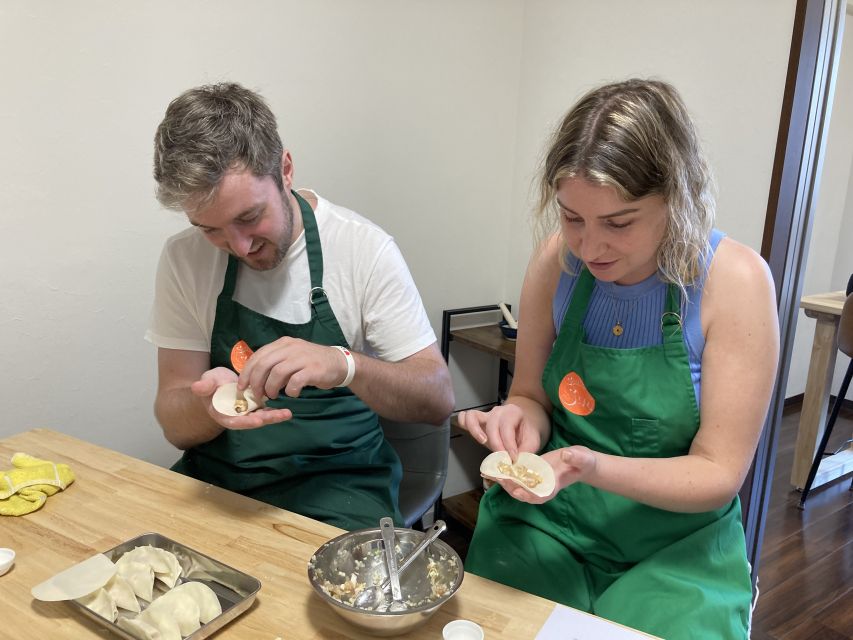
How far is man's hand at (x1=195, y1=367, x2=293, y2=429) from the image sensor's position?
111 cm

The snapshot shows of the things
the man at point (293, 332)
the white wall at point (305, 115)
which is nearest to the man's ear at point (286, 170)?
the man at point (293, 332)

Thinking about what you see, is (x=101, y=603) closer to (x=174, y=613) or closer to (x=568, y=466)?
(x=174, y=613)

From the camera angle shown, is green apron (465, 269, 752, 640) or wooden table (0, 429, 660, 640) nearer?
wooden table (0, 429, 660, 640)

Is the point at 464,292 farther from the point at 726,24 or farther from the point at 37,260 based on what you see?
the point at 37,260

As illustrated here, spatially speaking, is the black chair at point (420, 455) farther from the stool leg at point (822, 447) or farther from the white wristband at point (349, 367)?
the stool leg at point (822, 447)

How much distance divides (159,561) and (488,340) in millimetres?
1732

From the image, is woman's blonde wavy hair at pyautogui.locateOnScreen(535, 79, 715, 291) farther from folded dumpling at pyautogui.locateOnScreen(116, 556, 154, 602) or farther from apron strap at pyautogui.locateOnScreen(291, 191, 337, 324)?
folded dumpling at pyautogui.locateOnScreen(116, 556, 154, 602)

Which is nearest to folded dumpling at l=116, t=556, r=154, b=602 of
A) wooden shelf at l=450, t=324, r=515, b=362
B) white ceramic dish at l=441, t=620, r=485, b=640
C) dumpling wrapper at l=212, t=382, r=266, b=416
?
dumpling wrapper at l=212, t=382, r=266, b=416

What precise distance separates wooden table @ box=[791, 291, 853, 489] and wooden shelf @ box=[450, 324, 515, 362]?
1435 mm

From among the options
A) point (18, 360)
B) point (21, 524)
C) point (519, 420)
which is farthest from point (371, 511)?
point (18, 360)

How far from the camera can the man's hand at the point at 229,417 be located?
111 cm

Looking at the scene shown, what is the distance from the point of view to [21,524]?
108cm

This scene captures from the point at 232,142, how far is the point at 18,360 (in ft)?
3.19

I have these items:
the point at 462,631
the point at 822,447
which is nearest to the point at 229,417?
the point at 462,631
